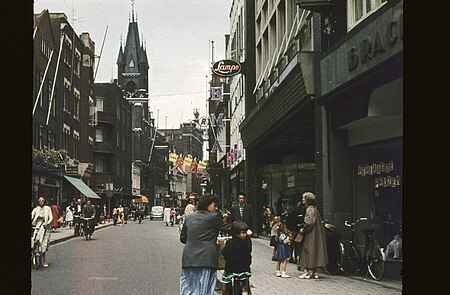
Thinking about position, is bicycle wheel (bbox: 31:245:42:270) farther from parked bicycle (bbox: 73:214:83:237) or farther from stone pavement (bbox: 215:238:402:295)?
parked bicycle (bbox: 73:214:83:237)

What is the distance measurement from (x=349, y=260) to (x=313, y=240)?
1102 millimetres

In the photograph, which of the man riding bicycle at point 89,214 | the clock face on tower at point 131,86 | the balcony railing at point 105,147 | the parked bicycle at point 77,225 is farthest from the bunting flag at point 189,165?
the clock face on tower at point 131,86

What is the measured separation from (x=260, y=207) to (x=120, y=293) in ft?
67.1

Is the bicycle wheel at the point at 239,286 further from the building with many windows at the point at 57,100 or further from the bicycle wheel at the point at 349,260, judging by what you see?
the building with many windows at the point at 57,100

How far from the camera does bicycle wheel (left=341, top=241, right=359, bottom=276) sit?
15058 mm

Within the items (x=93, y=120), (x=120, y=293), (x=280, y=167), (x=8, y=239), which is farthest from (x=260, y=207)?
(x=8, y=239)

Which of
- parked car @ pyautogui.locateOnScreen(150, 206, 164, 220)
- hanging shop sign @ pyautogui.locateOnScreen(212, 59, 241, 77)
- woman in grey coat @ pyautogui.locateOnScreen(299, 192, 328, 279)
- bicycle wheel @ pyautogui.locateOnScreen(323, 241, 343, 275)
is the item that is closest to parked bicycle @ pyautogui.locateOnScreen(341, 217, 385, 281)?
bicycle wheel @ pyautogui.locateOnScreen(323, 241, 343, 275)

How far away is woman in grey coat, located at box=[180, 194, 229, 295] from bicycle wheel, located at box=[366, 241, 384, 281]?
17.5 ft

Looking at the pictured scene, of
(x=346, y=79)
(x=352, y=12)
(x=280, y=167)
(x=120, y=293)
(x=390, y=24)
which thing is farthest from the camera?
(x=280, y=167)

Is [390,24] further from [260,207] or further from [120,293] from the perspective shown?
[260,207]

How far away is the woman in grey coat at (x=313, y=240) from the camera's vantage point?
1452 cm

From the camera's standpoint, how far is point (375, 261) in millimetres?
14055

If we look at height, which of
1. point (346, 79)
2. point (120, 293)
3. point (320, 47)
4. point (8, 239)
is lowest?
point (120, 293)

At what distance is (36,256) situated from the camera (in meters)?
17.9
